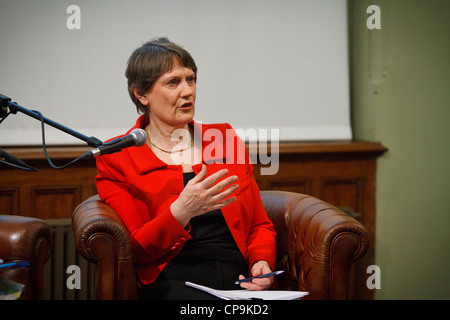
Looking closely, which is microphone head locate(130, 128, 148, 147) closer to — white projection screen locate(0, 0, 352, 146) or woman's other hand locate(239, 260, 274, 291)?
woman's other hand locate(239, 260, 274, 291)

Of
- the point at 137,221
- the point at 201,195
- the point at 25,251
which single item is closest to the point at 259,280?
the point at 201,195

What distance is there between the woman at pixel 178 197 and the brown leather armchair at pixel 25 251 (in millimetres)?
288

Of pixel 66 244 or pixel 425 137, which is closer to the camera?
pixel 66 244

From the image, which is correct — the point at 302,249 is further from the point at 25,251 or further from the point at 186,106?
the point at 25,251

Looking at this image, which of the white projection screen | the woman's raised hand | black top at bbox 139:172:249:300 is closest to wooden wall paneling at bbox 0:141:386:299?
the white projection screen

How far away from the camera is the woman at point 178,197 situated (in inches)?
67.0

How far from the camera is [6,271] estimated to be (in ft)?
5.47

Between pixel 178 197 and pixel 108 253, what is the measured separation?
309 mm

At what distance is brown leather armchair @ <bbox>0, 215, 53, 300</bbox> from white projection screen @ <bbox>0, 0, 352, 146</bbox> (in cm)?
99

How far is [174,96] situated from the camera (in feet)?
6.17

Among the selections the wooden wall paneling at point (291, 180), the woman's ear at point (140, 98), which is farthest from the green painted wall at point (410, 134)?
the woman's ear at point (140, 98)
